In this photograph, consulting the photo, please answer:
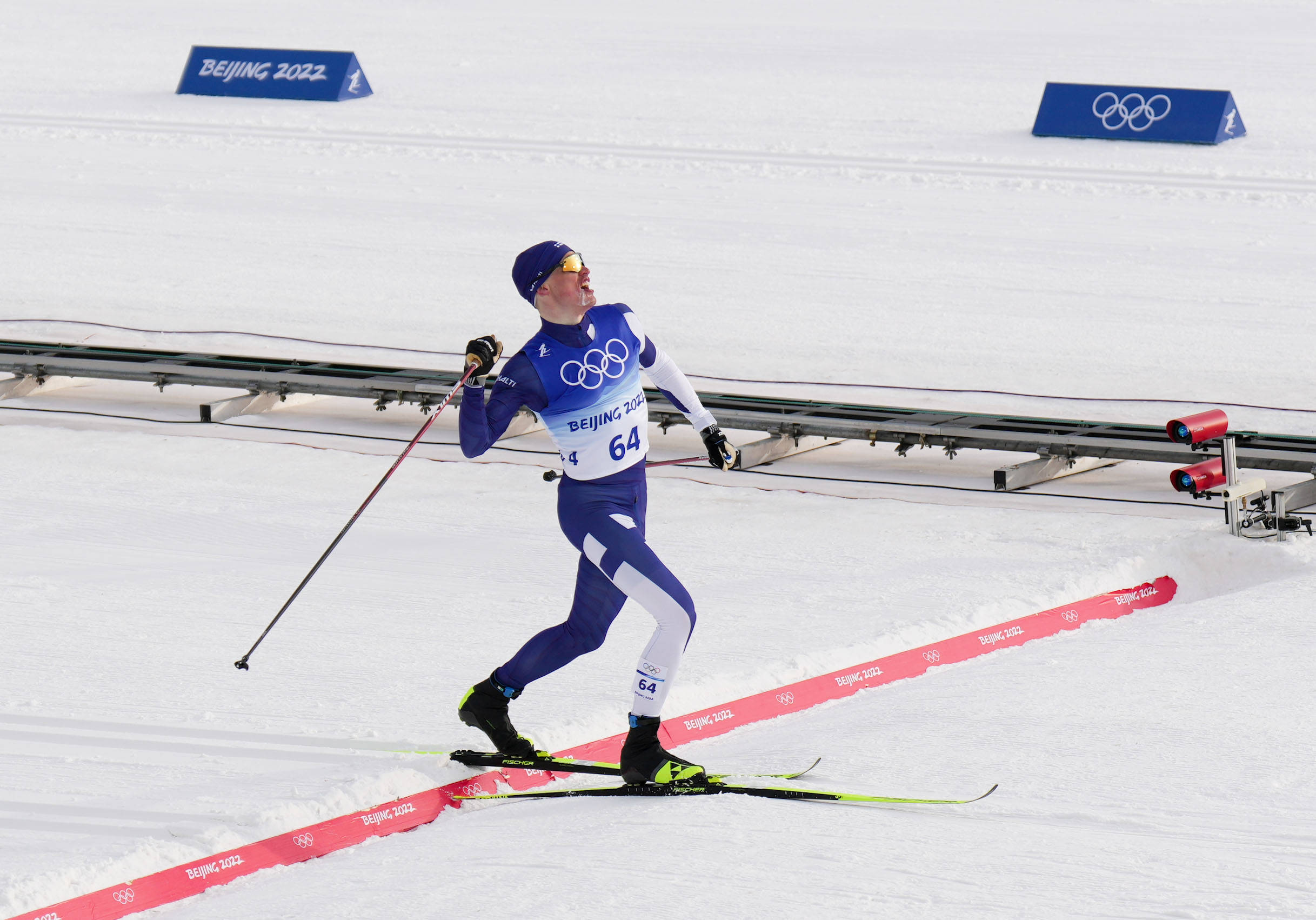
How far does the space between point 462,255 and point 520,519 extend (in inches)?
271

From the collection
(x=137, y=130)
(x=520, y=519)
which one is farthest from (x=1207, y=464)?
(x=137, y=130)

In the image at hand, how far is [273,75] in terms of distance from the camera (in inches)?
909

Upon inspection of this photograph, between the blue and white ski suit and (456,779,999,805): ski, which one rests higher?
the blue and white ski suit

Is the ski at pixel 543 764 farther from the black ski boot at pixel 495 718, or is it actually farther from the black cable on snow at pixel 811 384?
the black cable on snow at pixel 811 384

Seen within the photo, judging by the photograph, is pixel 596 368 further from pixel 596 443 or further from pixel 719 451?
pixel 719 451

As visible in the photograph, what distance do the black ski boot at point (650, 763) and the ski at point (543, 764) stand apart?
0.12m

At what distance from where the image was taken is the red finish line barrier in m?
4.93

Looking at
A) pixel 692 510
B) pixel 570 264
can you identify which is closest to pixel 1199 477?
pixel 692 510

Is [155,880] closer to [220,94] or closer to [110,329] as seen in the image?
[110,329]

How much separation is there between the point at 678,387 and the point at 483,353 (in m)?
0.86

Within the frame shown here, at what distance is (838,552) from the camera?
8.23 metres

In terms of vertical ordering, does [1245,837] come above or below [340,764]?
above

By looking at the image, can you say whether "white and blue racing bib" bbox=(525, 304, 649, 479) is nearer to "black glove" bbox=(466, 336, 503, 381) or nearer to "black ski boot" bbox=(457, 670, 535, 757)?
"black glove" bbox=(466, 336, 503, 381)

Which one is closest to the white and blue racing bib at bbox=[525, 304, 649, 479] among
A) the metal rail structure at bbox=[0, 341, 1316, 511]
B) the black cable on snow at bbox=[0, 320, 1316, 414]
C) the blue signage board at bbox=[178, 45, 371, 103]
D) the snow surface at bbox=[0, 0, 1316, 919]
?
the snow surface at bbox=[0, 0, 1316, 919]
